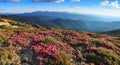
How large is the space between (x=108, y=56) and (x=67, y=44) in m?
5.63

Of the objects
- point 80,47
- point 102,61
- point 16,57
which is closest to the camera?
point 16,57

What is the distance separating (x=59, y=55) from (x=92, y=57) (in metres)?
4.27

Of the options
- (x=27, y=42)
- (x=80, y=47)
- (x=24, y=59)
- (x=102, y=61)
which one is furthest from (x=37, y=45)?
(x=102, y=61)

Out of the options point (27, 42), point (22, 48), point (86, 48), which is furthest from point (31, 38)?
point (86, 48)

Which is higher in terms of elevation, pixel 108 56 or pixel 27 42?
pixel 27 42

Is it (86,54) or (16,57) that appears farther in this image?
(86,54)

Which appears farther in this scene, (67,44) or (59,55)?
(67,44)

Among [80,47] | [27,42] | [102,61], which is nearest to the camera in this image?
[102,61]

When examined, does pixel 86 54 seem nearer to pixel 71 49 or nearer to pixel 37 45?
pixel 71 49

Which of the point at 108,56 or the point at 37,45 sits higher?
the point at 37,45

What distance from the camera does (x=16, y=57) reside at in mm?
19141

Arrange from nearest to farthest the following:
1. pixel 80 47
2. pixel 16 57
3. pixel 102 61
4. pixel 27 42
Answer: pixel 16 57, pixel 102 61, pixel 27 42, pixel 80 47

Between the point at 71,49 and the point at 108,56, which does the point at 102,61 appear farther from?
the point at 71,49

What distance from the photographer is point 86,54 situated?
2247 centimetres
